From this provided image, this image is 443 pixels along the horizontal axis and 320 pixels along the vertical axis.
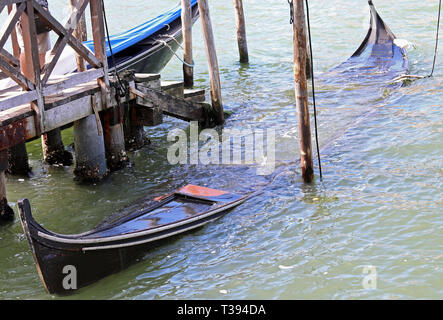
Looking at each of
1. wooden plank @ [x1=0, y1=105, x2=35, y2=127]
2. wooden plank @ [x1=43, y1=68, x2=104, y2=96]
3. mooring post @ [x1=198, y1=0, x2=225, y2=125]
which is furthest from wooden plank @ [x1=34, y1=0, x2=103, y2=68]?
mooring post @ [x1=198, y1=0, x2=225, y2=125]

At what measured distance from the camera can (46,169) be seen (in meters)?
8.62

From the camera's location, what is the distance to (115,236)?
5613mm

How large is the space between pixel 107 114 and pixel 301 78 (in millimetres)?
2545

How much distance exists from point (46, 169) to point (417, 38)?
9.90 metres

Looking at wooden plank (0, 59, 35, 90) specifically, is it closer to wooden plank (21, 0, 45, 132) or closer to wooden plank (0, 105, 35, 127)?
wooden plank (21, 0, 45, 132)

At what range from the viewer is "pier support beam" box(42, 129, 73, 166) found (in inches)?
341

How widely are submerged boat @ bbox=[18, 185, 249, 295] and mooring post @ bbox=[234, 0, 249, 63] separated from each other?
275 inches

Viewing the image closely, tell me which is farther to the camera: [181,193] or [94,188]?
[94,188]

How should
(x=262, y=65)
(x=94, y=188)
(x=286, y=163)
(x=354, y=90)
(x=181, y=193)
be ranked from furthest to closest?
(x=262, y=65) → (x=354, y=90) → (x=286, y=163) → (x=94, y=188) → (x=181, y=193)

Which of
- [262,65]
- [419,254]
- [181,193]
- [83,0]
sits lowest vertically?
[419,254]

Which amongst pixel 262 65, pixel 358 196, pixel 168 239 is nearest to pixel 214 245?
pixel 168 239

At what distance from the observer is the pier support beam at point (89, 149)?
304 inches

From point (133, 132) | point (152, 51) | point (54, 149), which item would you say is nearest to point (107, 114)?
point (133, 132)

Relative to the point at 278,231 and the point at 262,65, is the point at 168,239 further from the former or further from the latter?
the point at 262,65
